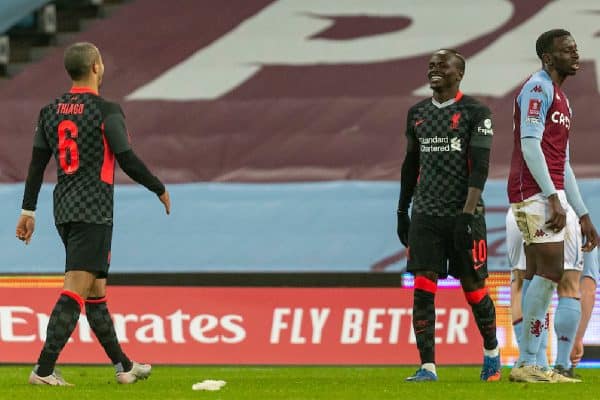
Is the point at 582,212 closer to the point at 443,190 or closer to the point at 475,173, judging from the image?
the point at 475,173

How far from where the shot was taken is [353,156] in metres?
14.0

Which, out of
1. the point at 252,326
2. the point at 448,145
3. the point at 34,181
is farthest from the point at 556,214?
the point at 252,326

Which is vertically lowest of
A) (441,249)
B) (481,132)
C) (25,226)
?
(441,249)

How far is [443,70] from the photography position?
24.8 ft

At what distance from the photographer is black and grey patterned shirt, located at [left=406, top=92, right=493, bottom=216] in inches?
298

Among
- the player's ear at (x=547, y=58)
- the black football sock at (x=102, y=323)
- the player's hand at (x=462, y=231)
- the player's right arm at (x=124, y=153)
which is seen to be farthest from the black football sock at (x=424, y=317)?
the black football sock at (x=102, y=323)

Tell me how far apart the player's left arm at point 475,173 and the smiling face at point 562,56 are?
0.47 m

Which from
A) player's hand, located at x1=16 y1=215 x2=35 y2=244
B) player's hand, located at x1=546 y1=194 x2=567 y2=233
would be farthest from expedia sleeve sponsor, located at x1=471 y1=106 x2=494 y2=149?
player's hand, located at x1=16 y1=215 x2=35 y2=244

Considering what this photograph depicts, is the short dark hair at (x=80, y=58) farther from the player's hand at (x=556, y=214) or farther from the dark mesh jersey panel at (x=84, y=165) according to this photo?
the player's hand at (x=556, y=214)

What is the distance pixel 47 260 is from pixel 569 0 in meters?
6.50

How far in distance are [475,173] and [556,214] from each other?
56 centimetres

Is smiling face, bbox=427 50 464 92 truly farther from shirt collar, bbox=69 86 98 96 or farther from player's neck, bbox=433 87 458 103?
shirt collar, bbox=69 86 98 96

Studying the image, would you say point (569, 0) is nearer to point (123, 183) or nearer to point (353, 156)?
point (353, 156)

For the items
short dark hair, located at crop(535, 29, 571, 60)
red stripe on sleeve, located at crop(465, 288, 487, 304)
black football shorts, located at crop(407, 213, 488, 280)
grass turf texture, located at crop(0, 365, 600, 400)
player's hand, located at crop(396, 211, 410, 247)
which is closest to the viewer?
grass turf texture, located at crop(0, 365, 600, 400)
